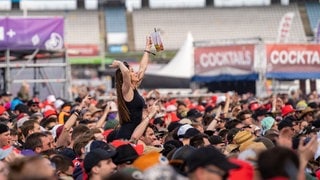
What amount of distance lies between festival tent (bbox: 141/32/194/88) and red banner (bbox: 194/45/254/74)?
5786mm

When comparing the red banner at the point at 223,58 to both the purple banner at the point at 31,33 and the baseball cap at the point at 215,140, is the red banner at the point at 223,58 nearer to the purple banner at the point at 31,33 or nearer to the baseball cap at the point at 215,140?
the purple banner at the point at 31,33

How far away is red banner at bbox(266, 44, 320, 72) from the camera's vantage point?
2969cm

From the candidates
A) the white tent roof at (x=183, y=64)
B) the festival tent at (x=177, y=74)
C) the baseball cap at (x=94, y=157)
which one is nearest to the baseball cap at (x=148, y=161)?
the baseball cap at (x=94, y=157)

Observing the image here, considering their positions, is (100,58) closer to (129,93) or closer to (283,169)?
(129,93)

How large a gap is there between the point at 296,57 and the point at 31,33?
967 cm

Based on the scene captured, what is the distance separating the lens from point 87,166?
693 centimetres

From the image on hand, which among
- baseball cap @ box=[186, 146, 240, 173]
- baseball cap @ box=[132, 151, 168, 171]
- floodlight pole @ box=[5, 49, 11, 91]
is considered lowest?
floodlight pole @ box=[5, 49, 11, 91]

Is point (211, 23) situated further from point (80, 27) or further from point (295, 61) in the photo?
point (295, 61)

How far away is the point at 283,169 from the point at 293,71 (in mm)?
24789

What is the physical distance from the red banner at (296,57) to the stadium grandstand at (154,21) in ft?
103

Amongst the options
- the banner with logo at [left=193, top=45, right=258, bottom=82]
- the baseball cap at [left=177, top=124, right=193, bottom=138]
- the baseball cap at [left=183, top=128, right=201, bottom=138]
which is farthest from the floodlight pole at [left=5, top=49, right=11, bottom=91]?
the baseball cap at [left=183, top=128, right=201, bottom=138]

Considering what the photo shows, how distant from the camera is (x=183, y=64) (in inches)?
1499

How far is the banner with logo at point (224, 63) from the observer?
30.0 meters

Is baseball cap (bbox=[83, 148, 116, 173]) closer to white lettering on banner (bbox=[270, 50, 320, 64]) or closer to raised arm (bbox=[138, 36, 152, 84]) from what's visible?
raised arm (bbox=[138, 36, 152, 84])
